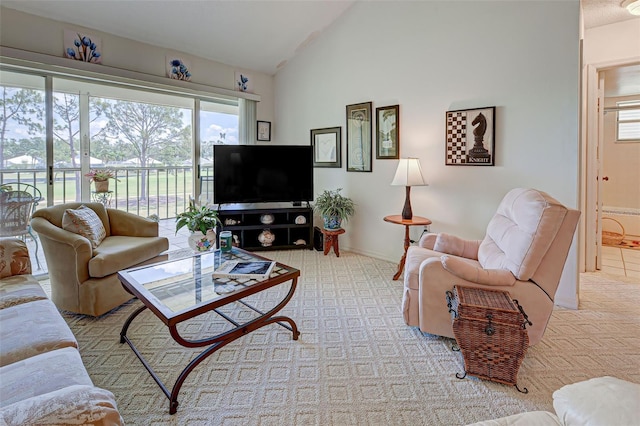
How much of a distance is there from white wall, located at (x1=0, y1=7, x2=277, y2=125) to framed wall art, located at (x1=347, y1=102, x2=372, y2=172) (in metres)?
1.50

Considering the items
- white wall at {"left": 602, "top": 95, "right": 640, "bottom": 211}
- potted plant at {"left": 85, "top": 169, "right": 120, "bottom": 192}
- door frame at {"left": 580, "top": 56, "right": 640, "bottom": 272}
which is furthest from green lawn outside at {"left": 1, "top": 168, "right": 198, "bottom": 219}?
white wall at {"left": 602, "top": 95, "right": 640, "bottom": 211}

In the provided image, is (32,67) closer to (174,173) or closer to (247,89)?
(174,173)

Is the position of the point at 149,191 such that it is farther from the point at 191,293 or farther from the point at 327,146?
the point at 191,293

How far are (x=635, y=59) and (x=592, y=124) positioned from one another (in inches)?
27.3

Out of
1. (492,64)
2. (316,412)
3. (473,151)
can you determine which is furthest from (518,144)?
(316,412)

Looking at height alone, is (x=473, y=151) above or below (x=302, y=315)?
above

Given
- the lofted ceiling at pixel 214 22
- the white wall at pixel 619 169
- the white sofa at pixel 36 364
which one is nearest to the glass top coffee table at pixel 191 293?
the white sofa at pixel 36 364

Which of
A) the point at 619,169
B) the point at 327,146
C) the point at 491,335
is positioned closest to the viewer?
the point at 491,335

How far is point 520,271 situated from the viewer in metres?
1.94

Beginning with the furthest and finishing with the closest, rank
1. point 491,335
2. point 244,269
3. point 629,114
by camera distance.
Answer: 1. point 629,114
2. point 244,269
3. point 491,335

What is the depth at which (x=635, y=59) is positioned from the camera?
329cm

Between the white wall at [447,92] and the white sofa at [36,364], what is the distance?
3.22 metres

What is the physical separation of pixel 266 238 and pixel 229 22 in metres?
2.63

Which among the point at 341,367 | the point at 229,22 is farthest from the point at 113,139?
the point at 341,367
